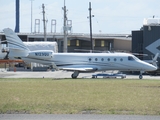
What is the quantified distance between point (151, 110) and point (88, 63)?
2576 cm

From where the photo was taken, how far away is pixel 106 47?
87.8 meters

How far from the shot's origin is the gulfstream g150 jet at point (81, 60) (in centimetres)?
4034

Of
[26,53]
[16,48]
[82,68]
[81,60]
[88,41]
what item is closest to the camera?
[82,68]

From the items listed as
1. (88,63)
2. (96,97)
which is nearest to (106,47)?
(88,63)

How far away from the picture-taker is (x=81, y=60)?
134ft

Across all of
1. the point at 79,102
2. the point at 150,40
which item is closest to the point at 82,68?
the point at 150,40

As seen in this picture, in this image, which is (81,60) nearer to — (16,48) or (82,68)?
(82,68)

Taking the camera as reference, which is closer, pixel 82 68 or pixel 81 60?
pixel 82 68

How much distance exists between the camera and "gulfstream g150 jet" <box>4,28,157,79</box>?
40344 mm

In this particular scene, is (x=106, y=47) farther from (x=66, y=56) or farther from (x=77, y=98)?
(x=77, y=98)

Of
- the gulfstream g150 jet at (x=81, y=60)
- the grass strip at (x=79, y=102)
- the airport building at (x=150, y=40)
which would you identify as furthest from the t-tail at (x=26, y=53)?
the airport building at (x=150, y=40)

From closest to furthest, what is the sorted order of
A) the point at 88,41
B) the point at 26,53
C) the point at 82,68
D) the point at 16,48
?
the point at 82,68 → the point at 26,53 → the point at 16,48 → the point at 88,41

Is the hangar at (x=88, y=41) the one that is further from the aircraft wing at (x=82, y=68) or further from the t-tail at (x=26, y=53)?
the t-tail at (x=26, y=53)

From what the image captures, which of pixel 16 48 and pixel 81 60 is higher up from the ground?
pixel 16 48
